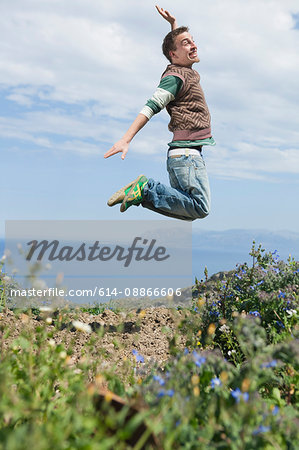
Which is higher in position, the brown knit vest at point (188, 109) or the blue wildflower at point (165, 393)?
the brown knit vest at point (188, 109)

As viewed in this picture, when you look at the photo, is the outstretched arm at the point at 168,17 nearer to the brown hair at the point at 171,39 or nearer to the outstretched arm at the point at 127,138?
the brown hair at the point at 171,39

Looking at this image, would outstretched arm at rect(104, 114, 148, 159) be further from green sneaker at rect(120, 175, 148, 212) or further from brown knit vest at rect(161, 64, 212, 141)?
brown knit vest at rect(161, 64, 212, 141)

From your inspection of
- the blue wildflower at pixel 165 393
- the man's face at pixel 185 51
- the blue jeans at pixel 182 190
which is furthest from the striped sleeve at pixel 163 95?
the blue wildflower at pixel 165 393

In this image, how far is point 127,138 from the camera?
4.96 m

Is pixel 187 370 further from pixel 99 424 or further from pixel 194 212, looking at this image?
pixel 194 212

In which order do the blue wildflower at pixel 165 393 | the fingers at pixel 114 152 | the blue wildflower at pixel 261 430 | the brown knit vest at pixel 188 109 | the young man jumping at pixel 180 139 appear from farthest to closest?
the brown knit vest at pixel 188 109
the young man jumping at pixel 180 139
the fingers at pixel 114 152
the blue wildflower at pixel 165 393
the blue wildflower at pixel 261 430

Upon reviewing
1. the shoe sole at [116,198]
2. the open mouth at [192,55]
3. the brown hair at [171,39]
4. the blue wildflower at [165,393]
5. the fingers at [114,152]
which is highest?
the brown hair at [171,39]

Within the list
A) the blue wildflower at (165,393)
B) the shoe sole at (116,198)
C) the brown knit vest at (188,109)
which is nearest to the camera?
the blue wildflower at (165,393)

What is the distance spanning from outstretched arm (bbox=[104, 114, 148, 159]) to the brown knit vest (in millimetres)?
487

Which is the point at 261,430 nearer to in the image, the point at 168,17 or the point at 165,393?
the point at 165,393

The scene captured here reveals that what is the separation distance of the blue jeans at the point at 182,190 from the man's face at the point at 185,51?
1113 millimetres

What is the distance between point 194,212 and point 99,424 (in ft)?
11.1

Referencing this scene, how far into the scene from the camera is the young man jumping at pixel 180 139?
16.9 feet

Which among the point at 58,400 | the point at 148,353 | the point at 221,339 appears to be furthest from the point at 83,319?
the point at 58,400
